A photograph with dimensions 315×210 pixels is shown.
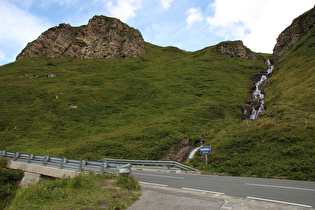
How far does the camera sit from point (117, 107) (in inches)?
1876

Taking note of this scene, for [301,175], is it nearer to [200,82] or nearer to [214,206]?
[214,206]

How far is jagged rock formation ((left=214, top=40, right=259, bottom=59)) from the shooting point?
335 ft

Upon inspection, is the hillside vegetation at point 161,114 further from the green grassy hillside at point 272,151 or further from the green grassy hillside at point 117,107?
the green grassy hillside at point 117,107

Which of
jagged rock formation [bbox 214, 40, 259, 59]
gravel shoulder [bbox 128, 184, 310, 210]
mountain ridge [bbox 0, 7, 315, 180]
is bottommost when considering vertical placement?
gravel shoulder [bbox 128, 184, 310, 210]

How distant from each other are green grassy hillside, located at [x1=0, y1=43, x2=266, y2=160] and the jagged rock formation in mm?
20522

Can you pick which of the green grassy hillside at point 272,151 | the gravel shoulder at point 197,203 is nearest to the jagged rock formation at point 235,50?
the green grassy hillside at point 272,151

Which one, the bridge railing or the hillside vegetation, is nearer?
the bridge railing

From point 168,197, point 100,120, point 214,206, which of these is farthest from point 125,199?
point 100,120

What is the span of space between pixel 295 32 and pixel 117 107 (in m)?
93.3

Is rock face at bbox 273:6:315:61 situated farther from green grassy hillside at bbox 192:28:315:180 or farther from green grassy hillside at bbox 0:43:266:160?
green grassy hillside at bbox 192:28:315:180

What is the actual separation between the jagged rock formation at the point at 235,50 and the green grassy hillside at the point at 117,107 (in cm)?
2052

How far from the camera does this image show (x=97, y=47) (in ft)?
332

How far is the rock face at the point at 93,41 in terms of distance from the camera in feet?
330

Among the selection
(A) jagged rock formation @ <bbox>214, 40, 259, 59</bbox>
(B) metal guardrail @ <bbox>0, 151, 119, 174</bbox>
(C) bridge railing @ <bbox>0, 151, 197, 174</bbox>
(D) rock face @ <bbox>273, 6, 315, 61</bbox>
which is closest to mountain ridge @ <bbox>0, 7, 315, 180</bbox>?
(C) bridge railing @ <bbox>0, 151, 197, 174</bbox>
